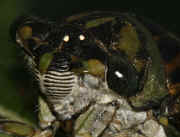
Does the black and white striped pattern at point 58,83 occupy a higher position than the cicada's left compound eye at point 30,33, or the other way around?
the cicada's left compound eye at point 30,33

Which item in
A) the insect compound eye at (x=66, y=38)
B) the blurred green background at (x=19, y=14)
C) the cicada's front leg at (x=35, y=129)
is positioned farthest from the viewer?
the blurred green background at (x=19, y=14)

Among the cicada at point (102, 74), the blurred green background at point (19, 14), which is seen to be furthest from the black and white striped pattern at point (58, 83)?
the blurred green background at point (19, 14)

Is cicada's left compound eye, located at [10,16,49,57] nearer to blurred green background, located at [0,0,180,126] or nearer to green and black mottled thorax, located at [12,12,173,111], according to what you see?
green and black mottled thorax, located at [12,12,173,111]

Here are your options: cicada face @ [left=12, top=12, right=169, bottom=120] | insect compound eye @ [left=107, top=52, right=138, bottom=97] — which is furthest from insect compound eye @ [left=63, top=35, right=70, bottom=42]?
insect compound eye @ [left=107, top=52, right=138, bottom=97]

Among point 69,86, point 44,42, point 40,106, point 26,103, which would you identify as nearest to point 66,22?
point 44,42

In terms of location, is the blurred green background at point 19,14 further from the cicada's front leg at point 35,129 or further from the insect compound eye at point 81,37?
the insect compound eye at point 81,37

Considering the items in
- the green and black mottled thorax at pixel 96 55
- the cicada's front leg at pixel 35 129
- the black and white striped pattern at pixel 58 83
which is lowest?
the cicada's front leg at pixel 35 129

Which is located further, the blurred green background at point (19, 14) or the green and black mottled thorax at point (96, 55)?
the blurred green background at point (19, 14)
